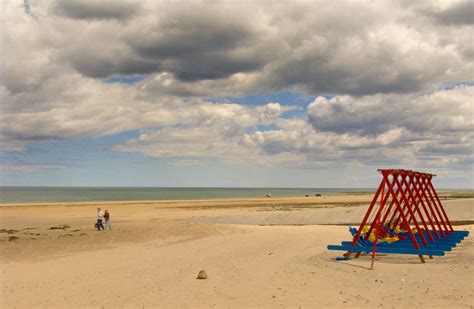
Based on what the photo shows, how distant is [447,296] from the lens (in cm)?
1127

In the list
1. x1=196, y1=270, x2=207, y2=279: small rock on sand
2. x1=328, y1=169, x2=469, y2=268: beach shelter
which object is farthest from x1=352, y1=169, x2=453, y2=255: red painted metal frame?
x1=196, y1=270, x2=207, y2=279: small rock on sand

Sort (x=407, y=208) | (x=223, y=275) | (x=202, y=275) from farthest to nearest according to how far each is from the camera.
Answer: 1. (x=407, y=208)
2. (x=223, y=275)
3. (x=202, y=275)

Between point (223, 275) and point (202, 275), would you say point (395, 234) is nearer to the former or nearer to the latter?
point (223, 275)

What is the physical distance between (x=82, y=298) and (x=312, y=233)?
15904mm

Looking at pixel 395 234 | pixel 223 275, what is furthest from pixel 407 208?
pixel 223 275

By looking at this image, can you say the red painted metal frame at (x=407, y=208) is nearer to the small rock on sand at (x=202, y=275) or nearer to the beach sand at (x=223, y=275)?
the beach sand at (x=223, y=275)

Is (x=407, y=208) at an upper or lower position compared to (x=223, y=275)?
upper

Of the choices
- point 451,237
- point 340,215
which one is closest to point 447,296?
point 451,237

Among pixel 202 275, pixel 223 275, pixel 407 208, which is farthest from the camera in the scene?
pixel 407 208

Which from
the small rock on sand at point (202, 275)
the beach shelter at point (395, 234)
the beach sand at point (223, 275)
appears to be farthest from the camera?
the beach shelter at point (395, 234)

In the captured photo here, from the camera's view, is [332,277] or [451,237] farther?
[451,237]

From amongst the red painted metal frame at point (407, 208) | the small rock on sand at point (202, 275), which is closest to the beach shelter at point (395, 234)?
the red painted metal frame at point (407, 208)

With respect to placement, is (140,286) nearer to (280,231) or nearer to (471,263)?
(471,263)

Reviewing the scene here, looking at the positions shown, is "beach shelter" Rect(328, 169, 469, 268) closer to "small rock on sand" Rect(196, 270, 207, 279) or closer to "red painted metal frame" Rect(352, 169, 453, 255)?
"red painted metal frame" Rect(352, 169, 453, 255)
